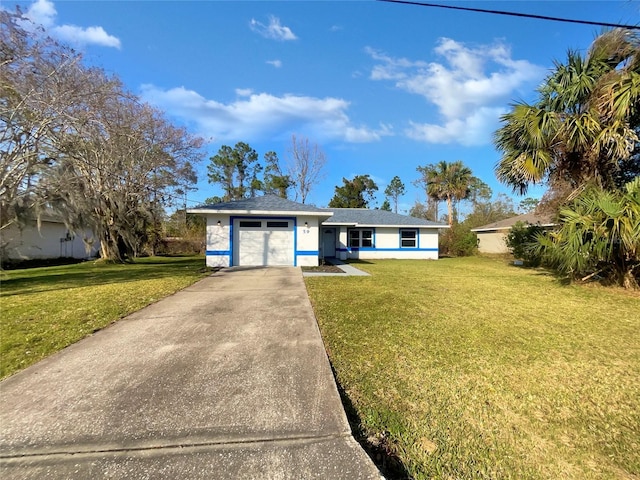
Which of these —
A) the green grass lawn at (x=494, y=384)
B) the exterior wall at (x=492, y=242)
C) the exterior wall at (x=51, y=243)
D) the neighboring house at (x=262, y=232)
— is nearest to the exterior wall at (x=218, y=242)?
the neighboring house at (x=262, y=232)

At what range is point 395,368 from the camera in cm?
349

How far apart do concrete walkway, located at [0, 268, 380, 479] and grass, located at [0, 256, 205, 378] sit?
41 cm

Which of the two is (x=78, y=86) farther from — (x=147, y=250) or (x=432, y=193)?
(x=432, y=193)

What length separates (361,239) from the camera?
20062 millimetres

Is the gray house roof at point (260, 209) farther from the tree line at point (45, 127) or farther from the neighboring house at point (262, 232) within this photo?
the tree line at point (45, 127)

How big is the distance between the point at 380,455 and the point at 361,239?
713 inches

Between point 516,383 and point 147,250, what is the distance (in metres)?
26.7

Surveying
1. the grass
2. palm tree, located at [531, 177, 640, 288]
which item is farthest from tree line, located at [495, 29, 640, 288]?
the grass

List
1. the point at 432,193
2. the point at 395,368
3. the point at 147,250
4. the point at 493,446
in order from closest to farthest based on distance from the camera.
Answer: the point at 493,446 → the point at 395,368 → the point at 147,250 → the point at 432,193

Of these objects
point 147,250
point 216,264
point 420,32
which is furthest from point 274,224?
point 147,250

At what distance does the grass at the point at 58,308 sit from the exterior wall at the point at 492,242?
21499 mm

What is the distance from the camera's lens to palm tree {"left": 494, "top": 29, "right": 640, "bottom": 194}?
317 inches

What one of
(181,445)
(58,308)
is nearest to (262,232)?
(58,308)

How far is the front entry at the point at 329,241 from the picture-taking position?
65.0 feet
